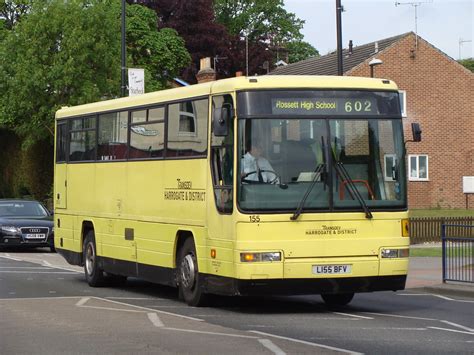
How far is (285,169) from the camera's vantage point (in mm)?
14867

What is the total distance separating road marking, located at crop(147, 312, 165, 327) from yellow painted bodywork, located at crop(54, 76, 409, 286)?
106cm

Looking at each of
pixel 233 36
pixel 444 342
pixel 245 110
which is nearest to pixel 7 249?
pixel 245 110

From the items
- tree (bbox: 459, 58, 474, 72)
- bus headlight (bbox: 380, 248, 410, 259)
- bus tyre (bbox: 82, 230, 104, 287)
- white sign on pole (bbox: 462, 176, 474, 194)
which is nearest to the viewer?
bus headlight (bbox: 380, 248, 410, 259)

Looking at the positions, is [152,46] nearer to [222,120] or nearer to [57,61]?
[57,61]

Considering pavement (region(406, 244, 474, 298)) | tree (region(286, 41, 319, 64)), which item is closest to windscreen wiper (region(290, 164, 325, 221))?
pavement (region(406, 244, 474, 298))

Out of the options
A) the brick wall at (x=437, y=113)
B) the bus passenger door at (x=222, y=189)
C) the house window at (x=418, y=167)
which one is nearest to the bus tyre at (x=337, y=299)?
the bus passenger door at (x=222, y=189)

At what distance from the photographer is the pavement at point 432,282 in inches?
738

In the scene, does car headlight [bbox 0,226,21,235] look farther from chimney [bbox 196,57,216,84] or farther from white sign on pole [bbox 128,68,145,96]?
chimney [bbox 196,57,216,84]

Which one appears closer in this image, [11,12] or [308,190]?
[308,190]

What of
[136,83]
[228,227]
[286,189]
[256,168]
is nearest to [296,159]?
[286,189]

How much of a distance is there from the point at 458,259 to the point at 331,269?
5.82 meters

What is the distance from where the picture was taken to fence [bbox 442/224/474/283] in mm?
19672

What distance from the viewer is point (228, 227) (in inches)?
587

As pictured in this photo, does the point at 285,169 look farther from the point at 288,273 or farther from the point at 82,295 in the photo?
the point at 82,295
